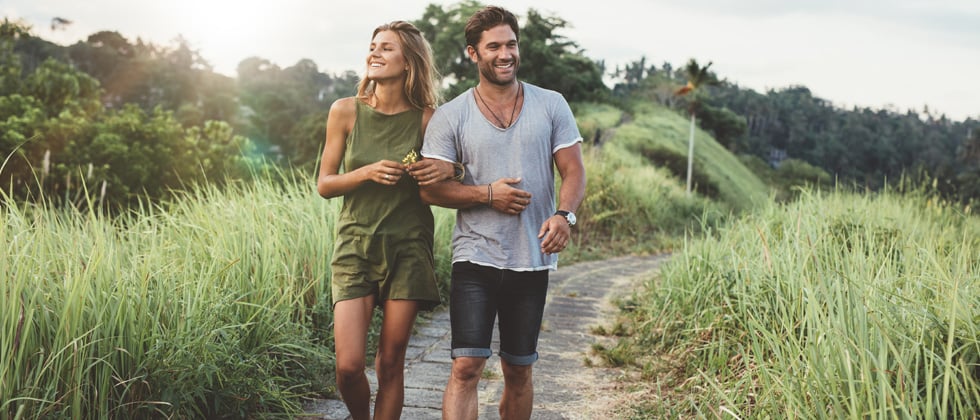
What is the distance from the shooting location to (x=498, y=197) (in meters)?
2.62

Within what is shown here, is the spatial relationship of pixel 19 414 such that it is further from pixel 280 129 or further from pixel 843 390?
pixel 280 129

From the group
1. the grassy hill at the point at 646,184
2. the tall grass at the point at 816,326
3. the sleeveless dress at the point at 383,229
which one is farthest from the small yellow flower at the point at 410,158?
the grassy hill at the point at 646,184

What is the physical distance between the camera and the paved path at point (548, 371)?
379cm

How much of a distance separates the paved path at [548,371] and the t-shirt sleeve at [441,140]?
150 cm

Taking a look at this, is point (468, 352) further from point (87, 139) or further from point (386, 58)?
point (87, 139)

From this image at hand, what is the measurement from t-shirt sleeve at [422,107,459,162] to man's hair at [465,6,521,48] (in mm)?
292

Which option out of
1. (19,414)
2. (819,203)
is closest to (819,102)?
(819,203)

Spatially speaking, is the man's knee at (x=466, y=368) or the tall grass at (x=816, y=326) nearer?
the tall grass at (x=816, y=326)

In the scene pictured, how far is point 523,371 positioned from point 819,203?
4696mm

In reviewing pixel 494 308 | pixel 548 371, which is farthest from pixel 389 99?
pixel 548 371

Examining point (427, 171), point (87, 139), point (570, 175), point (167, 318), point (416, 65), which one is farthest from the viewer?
point (87, 139)

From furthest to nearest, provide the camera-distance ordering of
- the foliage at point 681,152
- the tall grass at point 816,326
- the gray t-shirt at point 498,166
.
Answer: the foliage at point 681,152 < the gray t-shirt at point 498,166 < the tall grass at point 816,326

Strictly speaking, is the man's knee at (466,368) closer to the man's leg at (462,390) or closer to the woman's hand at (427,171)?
the man's leg at (462,390)

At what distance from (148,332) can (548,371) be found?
2.45m
